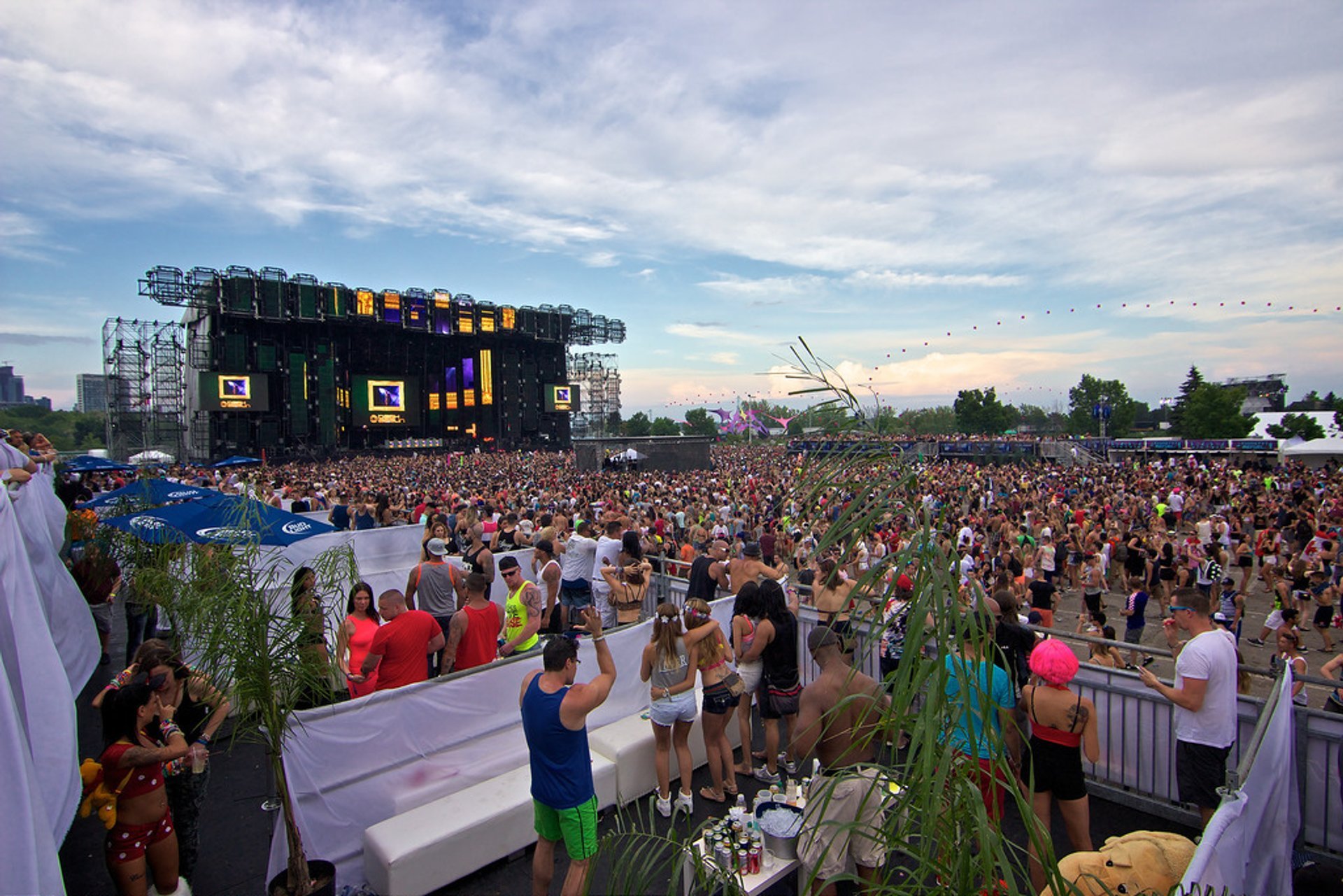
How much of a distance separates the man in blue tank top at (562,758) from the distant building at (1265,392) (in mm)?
119031

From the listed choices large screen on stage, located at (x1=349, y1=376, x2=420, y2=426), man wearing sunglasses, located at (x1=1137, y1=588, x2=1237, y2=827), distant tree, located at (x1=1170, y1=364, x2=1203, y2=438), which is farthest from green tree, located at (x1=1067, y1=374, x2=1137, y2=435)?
man wearing sunglasses, located at (x1=1137, y1=588, x2=1237, y2=827)

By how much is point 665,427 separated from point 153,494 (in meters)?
112

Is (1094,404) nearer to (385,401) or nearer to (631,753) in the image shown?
(385,401)

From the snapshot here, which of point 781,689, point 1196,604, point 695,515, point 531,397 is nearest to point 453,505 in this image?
point 695,515

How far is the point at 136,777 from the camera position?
11.3ft

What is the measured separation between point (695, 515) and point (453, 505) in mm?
5584

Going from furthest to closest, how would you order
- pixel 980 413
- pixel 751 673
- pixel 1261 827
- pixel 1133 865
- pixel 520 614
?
pixel 980 413 < pixel 520 614 < pixel 751 673 < pixel 1261 827 < pixel 1133 865

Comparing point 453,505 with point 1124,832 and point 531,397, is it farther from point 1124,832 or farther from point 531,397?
point 531,397

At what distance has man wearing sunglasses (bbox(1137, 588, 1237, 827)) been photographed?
12.8ft

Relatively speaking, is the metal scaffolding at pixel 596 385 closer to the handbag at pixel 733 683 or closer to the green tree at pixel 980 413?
the green tree at pixel 980 413

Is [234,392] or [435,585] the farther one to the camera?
[234,392]

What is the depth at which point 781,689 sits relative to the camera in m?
5.07

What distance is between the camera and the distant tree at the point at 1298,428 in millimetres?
60344

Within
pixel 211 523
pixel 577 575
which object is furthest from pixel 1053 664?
pixel 211 523
